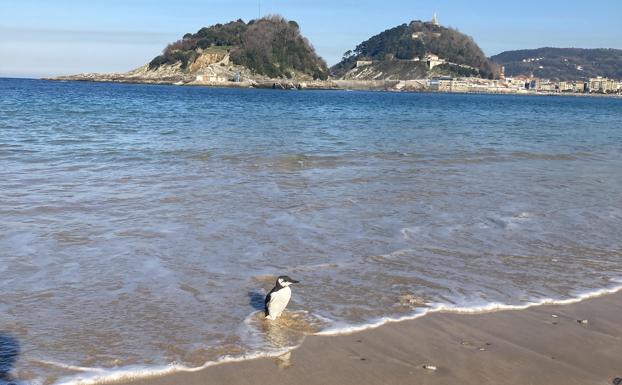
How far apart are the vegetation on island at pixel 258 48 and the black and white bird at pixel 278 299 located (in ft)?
442

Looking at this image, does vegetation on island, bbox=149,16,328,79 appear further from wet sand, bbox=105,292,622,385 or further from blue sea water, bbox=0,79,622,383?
wet sand, bbox=105,292,622,385

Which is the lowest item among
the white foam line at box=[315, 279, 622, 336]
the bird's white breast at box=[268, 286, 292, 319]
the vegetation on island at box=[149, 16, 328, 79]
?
the white foam line at box=[315, 279, 622, 336]

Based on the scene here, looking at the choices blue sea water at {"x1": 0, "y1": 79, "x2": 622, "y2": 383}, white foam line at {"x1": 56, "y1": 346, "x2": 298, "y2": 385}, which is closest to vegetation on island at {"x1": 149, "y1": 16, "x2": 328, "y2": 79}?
blue sea water at {"x1": 0, "y1": 79, "x2": 622, "y2": 383}

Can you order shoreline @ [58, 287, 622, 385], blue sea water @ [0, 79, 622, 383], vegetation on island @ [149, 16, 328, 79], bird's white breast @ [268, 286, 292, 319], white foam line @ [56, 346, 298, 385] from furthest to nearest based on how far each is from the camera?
vegetation on island @ [149, 16, 328, 79], bird's white breast @ [268, 286, 292, 319], blue sea water @ [0, 79, 622, 383], shoreline @ [58, 287, 622, 385], white foam line @ [56, 346, 298, 385]

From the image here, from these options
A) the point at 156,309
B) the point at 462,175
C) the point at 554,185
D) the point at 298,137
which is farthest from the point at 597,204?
the point at 298,137

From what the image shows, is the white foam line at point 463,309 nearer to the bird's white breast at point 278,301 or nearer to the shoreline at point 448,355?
the shoreline at point 448,355

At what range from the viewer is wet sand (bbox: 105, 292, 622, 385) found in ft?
14.3

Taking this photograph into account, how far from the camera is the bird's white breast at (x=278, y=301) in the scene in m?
5.27

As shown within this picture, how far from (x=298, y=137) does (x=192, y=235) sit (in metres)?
14.5

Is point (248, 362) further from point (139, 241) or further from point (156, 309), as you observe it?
point (139, 241)

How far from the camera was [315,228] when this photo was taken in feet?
28.1

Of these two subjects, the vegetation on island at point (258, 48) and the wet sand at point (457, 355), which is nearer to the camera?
the wet sand at point (457, 355)

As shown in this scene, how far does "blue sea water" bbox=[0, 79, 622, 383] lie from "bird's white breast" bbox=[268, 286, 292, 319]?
0.47 ft

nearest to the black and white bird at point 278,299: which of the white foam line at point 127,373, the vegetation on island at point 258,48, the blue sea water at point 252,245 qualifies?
the blue sea water at point 252,245
